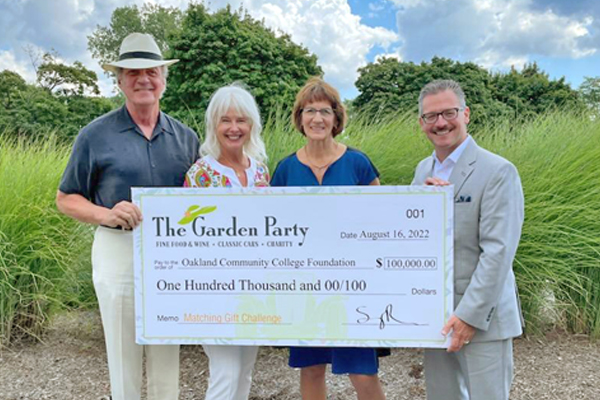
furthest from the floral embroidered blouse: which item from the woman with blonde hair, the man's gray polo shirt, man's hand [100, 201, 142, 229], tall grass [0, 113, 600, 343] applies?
tall grass [0, 113, 600, 343]

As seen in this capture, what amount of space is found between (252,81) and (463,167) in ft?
53.6

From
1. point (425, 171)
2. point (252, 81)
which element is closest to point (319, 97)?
point (425, 171)

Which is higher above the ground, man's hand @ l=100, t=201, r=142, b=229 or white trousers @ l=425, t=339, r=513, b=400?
man's hand @ l=100, t=201, r=142, b=229

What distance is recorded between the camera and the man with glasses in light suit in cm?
200

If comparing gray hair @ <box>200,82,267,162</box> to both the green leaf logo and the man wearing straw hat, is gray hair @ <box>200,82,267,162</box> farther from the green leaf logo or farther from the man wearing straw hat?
the green leaf logo

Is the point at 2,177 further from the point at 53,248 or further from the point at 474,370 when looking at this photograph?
the point at 474,370

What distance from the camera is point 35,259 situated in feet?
14.5

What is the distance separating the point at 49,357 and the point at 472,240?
4034 millimetres

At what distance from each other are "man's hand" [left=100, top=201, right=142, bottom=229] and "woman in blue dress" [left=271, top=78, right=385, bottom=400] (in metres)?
0.74

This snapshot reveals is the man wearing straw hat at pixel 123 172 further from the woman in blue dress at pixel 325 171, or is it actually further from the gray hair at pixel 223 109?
the woman in blue dress at pixel 325 171

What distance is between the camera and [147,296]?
2.36 m

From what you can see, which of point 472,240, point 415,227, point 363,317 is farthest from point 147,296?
point 472,240

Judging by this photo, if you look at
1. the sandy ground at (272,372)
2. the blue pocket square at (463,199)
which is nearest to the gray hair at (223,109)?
the blue pocket square at (463,199)

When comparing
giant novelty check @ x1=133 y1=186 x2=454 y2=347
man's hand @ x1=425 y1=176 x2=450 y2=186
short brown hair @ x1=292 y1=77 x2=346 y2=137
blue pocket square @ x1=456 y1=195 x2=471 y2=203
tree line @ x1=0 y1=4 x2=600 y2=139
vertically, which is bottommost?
giant novelty check @ x1=133 y1=186 x2=454 y2=347
